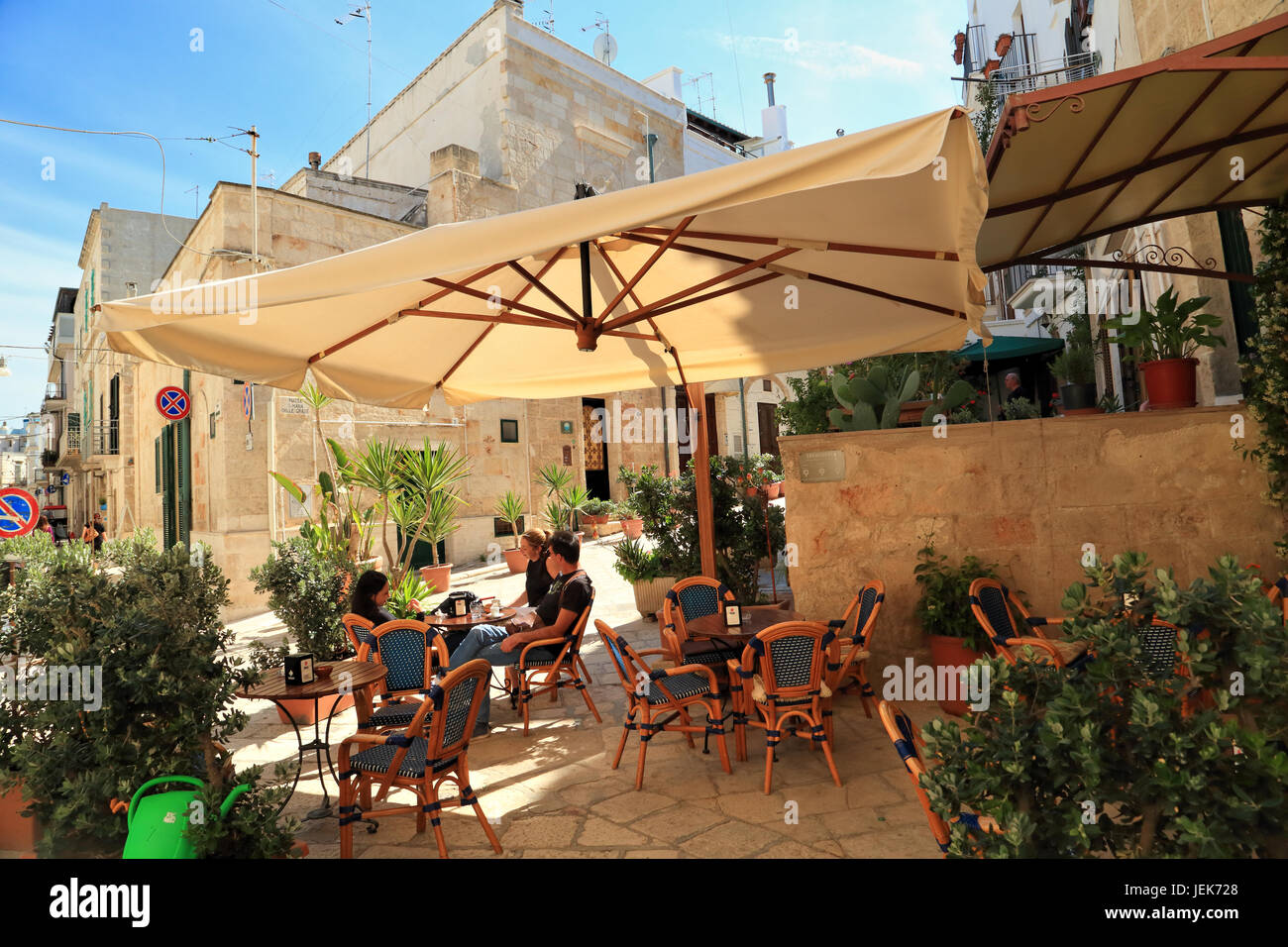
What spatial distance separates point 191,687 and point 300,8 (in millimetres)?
18724

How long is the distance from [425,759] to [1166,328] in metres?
5.22

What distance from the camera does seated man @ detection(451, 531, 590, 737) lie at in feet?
17.2

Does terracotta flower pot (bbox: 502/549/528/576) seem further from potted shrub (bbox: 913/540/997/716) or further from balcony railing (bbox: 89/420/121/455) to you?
balcony railing (bbox: 89/420/121/455)

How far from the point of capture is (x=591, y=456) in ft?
63.8

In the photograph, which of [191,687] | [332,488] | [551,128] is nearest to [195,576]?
[191,687]

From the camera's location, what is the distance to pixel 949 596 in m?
5.00

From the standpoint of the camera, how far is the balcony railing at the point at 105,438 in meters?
20.8

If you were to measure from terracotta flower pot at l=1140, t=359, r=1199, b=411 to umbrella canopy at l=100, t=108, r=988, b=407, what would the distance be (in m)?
1.53

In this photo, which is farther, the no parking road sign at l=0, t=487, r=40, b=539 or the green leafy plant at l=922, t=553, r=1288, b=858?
the no parking road sign at l=0, t=487, r=40, b=539

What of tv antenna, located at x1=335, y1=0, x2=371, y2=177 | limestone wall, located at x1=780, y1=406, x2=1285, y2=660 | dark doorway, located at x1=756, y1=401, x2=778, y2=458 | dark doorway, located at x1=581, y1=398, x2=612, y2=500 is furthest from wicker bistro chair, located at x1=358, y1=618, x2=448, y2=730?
dark doorway, located at x1=756, y1=401, x2=778, y2=458

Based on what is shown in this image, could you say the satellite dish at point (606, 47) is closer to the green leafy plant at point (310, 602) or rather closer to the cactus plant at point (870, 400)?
the cactus plant at point (870, 400)

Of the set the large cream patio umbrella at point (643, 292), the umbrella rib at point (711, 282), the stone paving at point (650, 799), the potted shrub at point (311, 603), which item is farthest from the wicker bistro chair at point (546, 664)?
the umbrella rib at point (711, 282)

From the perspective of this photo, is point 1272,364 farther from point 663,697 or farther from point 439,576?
Answer: point 439,576
